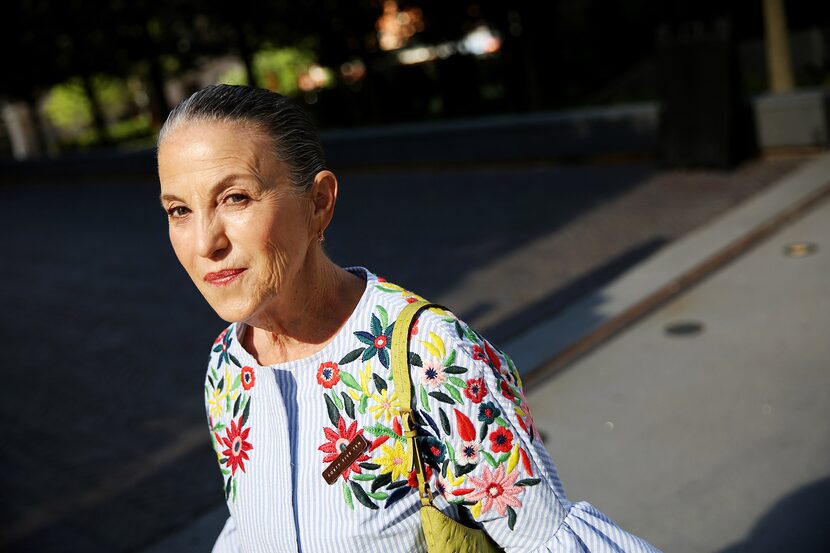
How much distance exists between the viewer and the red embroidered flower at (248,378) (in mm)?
1835

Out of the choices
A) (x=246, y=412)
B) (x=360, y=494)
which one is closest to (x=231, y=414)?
(x=246, y=412)

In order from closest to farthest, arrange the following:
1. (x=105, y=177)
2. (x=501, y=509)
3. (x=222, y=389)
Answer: (x=501, y=509)
(x=222, y=389)
(x=105, y=177)

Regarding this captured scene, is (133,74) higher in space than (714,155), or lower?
higher

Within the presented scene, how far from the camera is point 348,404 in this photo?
1648 millimetres

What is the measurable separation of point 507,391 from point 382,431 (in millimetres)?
237

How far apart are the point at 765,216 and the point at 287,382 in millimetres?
6830

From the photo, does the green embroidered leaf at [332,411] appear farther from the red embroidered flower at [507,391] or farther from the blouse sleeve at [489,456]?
the red embroidered flower at [507,391]

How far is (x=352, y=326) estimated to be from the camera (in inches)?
68.4

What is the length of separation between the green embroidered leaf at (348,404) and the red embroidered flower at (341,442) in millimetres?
18

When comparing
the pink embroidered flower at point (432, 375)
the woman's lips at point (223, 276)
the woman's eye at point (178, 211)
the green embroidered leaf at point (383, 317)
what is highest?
the woman's eye at point (178, 211)

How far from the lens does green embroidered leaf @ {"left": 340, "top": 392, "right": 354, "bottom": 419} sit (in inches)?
64.7

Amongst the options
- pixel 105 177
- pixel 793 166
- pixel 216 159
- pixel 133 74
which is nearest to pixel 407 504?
pixel 216 159

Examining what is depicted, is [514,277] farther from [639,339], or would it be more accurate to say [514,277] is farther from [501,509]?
[501,509]

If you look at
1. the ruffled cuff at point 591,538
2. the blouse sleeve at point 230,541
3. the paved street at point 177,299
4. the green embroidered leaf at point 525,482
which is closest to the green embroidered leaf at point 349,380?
the green embroidered leaf at point 525,482
